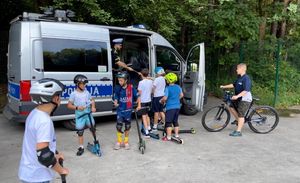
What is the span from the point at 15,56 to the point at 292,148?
238 inches

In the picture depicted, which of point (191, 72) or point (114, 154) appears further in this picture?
point (191, 72)

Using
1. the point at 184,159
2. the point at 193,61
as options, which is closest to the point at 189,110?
the point at 193,61

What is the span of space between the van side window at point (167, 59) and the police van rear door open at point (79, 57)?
1623 mm

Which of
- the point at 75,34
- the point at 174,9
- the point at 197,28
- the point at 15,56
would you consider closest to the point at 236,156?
the point at 75,34

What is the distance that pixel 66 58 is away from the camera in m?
7.36

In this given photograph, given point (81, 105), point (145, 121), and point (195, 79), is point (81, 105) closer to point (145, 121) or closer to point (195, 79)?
point (145, 121)

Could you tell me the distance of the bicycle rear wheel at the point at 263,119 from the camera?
767 centimetres

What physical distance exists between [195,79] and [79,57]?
3118 mm

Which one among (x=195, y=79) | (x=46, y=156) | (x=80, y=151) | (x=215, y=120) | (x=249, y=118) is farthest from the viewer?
(x=195, y=79)

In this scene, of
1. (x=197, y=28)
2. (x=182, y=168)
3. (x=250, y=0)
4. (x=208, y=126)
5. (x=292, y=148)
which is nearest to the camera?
(x=182, y=168)

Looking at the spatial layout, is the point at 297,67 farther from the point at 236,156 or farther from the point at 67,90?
the point at 67,90

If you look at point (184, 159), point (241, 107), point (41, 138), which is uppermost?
point (41, 138)

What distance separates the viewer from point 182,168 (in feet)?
17.9

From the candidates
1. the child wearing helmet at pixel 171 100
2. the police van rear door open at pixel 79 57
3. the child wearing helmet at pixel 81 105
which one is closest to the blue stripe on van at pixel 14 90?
the police van rear door open at pixel 79 57
